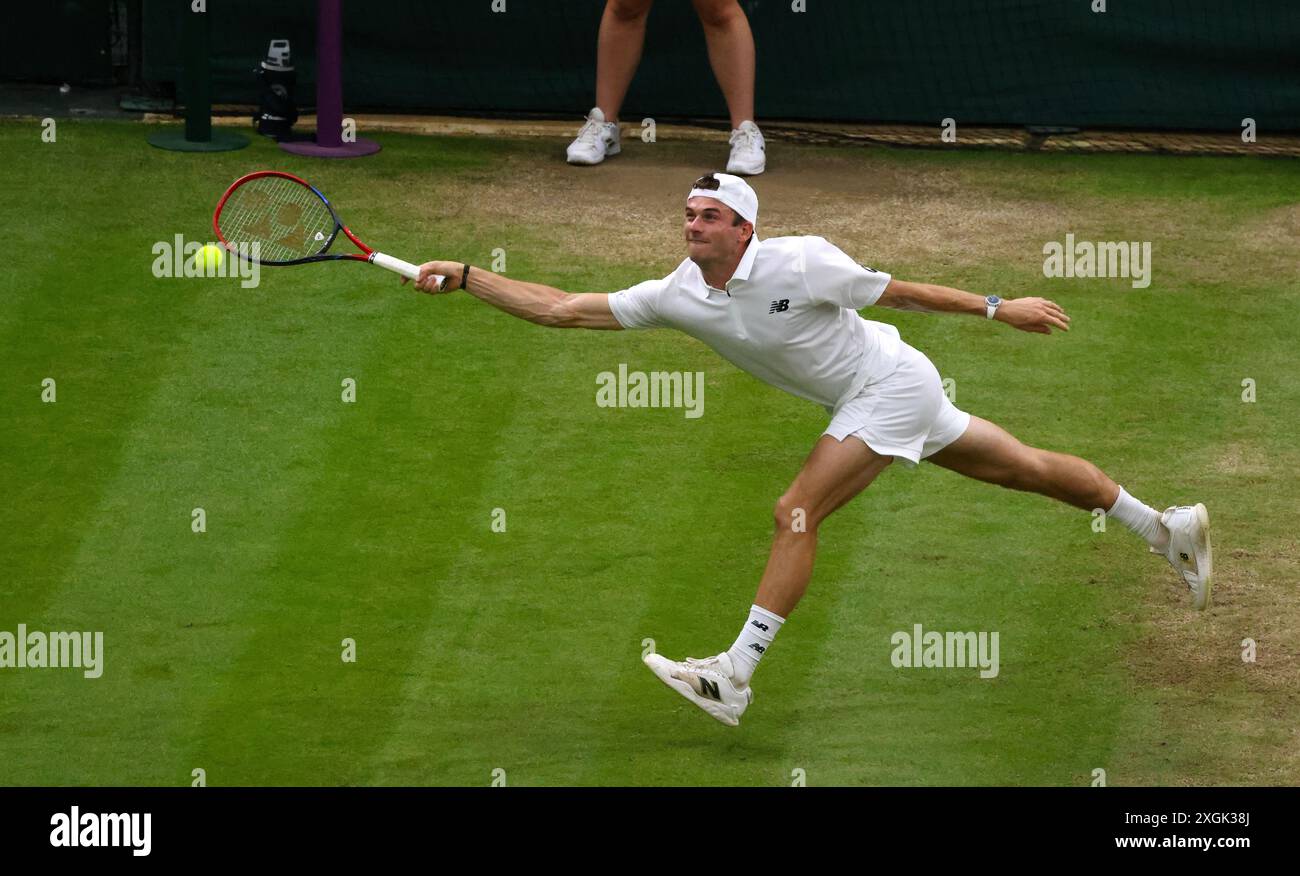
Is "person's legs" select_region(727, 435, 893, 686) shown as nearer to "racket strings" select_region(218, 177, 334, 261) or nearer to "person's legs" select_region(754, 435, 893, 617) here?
"person's legs" select_region(754, 435, 893, 617)

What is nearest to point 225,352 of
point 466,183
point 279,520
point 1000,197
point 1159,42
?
point 279,520

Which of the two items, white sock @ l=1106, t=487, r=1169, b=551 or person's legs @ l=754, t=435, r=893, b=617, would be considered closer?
person's legs @ l=754, t=435, r=893, b=617

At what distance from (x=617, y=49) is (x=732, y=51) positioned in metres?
0.70

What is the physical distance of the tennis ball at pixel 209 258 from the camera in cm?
947

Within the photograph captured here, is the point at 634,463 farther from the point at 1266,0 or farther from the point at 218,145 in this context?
the point at 1266,0

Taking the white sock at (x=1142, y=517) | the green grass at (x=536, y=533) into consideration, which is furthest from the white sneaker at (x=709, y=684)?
the white sock at (x=1142, y=517)

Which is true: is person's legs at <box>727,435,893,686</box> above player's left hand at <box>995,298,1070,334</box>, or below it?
below

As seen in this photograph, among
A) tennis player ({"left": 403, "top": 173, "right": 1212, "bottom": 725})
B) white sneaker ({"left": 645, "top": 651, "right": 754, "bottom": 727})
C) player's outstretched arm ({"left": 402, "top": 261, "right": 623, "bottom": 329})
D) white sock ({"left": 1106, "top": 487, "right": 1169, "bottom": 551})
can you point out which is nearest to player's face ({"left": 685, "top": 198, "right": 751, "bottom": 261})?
tennis player ({"left": 403, "top": 173, "right": 1212, "bottom": 725})

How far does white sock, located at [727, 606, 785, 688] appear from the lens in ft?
23.7

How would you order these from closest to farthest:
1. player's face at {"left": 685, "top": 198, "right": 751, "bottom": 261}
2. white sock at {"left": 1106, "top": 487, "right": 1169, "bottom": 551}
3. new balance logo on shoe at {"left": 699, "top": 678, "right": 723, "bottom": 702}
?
1. new balance logo on shoe at {"left": 699, "top": 678, "right": 723, "bottom": 702}
2. player's face at {"left": 685, "top": 198, "right": 751, "bottom": 261}
3. white sock at {"left": 1106, "top": 487, "right": 1169, "bottom": 551}

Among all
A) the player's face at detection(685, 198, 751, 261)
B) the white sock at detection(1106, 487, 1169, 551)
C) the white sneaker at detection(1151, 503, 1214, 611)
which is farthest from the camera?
the white sock at detection(1106, 487, 1169, 551)

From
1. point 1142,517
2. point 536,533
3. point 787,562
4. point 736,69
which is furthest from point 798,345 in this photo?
point 736,69

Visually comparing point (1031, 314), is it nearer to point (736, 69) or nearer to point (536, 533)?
point (536, 533)

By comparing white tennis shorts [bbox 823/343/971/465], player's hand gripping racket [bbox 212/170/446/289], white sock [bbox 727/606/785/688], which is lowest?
white sock [bbox 727/606/785/688]
